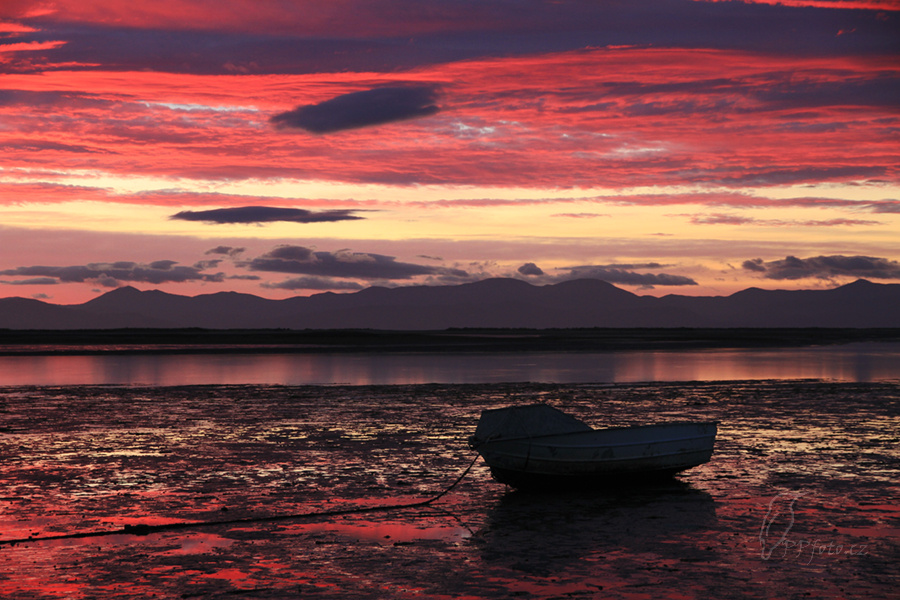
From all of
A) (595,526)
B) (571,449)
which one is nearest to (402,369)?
(571,449)

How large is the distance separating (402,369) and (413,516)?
43544mm

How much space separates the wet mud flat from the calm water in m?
20.1

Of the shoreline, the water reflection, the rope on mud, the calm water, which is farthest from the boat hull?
the shoreline

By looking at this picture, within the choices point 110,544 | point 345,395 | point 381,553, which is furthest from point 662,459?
point 345,395

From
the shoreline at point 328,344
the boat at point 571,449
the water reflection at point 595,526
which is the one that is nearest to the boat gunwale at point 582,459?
the boat at point 571,449

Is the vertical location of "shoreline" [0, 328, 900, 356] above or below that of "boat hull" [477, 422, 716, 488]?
below

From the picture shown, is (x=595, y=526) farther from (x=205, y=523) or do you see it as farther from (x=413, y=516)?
(x=205, y=523)

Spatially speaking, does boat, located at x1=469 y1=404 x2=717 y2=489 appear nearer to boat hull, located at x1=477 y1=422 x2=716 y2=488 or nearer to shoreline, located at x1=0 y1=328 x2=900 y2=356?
boat hull, located at x1=477 y1=422 x2=716 y2=488

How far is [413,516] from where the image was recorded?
15.8m

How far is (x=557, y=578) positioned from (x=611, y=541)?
7.78ft

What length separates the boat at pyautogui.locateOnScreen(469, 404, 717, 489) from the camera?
1808 centimetres

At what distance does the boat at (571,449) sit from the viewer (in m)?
18.1

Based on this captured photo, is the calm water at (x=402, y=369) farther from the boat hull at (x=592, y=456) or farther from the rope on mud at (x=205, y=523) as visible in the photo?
the rope on mud at (x=205, y=523)

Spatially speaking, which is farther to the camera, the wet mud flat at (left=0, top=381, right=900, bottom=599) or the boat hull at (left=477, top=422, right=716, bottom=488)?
the boat hull at (left=477, top=422, right=716, bottom=488)
